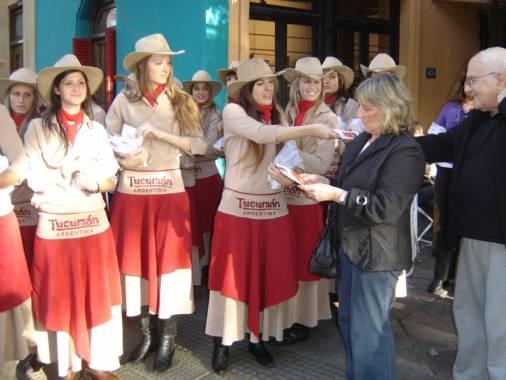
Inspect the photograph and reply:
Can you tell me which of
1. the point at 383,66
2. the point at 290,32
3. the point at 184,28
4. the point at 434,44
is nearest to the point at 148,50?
the point at 383,66

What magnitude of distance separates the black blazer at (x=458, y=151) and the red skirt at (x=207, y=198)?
9.40 feet

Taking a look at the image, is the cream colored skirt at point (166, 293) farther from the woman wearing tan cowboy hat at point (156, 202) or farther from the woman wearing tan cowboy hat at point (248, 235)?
the woman wearing tan cowboy hat at point (248, 235)

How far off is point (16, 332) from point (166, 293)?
3.34ft

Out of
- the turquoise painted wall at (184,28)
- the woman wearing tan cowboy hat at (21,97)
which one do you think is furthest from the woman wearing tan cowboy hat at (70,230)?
the turquoise painted wall at (184,28)

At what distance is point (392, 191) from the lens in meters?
2.95

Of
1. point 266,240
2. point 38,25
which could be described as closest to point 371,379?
point 266,240

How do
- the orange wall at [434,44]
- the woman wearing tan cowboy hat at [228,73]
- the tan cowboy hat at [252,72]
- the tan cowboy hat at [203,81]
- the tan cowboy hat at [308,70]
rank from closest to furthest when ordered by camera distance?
the tan cowboy hat at [252,72]
the tan cowboy hat at [308,70]
the tan cowboy hat at [203,81]
the woman wearing tan cowboy hat at [228,73]
the orange wall at [434,44]

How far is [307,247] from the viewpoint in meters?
4.60

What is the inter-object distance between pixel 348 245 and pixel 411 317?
234cm

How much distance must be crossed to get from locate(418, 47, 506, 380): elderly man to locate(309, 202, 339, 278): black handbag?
0.70 meters

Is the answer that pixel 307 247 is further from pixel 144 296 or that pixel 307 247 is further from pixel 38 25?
pixel 38 25

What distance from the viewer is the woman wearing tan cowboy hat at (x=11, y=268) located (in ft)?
11.1

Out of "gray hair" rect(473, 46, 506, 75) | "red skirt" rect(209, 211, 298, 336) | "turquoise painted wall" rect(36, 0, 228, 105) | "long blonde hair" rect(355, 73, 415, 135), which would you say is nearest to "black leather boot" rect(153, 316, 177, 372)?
"red skirt" rect(209, 211, 298, 336)

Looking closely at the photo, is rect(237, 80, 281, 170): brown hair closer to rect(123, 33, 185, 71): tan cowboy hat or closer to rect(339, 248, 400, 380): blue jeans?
rect(123, 33, 185, 71): tan cowboy hat
